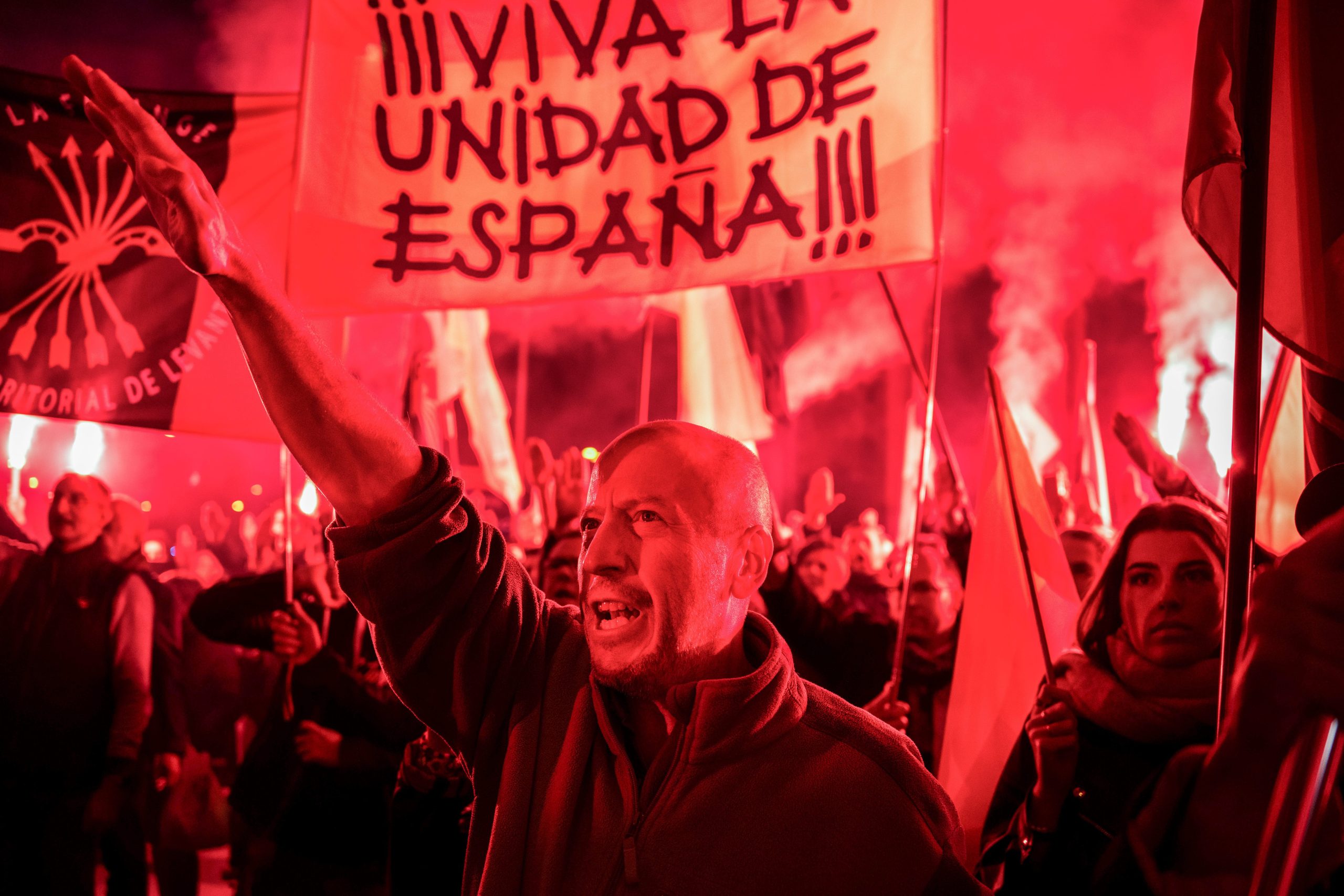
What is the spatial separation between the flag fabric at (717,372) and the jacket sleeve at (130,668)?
2.64 meters

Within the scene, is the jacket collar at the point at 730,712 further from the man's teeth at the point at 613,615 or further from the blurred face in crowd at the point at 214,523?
the blurred face in crowd at the point at 214,523

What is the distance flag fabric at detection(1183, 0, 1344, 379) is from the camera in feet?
6.20

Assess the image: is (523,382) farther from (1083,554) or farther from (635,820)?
(635,820)

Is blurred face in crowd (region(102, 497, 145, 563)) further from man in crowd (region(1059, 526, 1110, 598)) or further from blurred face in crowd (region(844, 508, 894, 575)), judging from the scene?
man in crowd (region(1059, 526, 1110, 598))

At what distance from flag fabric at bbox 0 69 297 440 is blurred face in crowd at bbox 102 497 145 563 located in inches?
14.0

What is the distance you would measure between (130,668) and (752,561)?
11.2 ft

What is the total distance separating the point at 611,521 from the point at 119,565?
139 inches

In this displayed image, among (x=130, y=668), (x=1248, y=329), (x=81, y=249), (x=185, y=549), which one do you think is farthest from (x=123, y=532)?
(x=185, y=549)

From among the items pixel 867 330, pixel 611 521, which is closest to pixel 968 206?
pixel 867 330

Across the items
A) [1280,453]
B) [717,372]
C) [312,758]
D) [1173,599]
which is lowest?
[312,758]

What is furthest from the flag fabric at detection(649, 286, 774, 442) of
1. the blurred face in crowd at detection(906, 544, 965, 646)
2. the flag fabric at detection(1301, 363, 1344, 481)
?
the flag fabric at detection(1301, 363, 1344, 481)

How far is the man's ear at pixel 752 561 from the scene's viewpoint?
1.51 metres

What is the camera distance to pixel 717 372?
19.3 feet

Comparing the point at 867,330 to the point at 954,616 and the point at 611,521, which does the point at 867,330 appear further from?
the point at 611,521
